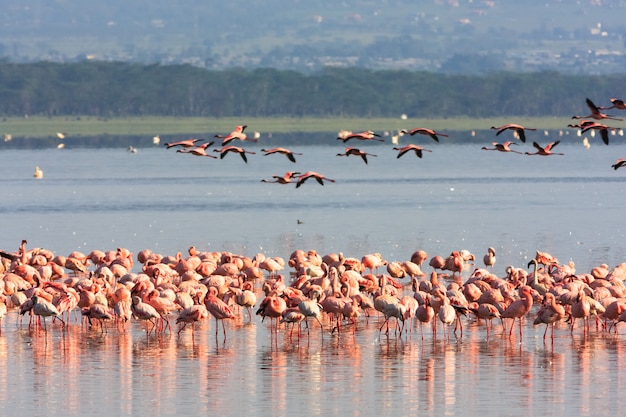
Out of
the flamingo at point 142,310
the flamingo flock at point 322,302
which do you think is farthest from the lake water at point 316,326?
the flamingo at point 142,310

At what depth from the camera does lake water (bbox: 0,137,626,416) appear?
21.1 meters

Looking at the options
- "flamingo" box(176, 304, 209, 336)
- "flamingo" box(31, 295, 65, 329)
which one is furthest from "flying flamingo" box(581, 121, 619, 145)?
"flamingo" box(31, 295, 65, 329)

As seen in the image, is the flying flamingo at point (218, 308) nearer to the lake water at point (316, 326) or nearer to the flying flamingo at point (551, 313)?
the lake water at point (316, 326)

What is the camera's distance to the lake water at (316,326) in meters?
21.1

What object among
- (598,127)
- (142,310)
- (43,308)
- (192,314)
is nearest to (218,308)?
(192,314)

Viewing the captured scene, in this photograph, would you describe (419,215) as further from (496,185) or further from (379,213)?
(496,185)

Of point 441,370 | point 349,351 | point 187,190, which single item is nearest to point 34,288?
point 349,351

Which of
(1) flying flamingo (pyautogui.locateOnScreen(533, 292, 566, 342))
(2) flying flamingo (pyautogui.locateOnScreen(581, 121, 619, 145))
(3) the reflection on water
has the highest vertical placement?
(2) flying flamingo (pyautogui.locateOnScreen(581, 121, 619, 145))

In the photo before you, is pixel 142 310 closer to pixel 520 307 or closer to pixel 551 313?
pixel 520 307

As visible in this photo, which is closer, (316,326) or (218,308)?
(218,308)

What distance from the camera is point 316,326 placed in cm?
2723

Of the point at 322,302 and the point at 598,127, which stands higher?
the point at 598,127

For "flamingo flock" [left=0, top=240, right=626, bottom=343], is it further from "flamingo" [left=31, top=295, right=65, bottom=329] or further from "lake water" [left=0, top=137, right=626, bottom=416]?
"lake water" [left=0, top=137, right=626, bottom=416]

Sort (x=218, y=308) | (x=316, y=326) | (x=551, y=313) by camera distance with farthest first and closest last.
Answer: (x=316, y=326)
(x=218, y=308)
(x=551, y=313)
